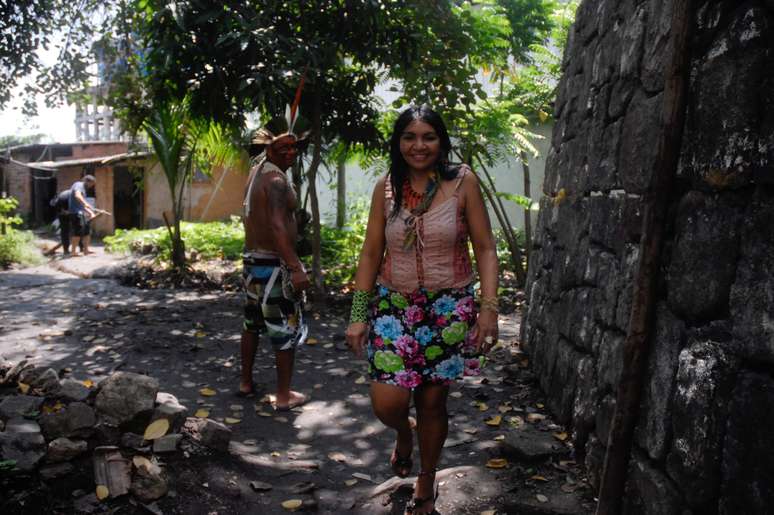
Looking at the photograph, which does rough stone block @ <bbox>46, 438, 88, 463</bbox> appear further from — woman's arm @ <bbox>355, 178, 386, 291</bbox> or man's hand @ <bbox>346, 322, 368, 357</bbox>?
woman's arm @ <bbox>355, 178, 386, 291</bbox>

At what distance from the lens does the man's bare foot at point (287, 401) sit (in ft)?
16.0

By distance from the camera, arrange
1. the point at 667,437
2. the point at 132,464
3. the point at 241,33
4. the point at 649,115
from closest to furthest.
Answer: the point at 667,437
the point at 649,115
the point at 132,464
the point at 241,33

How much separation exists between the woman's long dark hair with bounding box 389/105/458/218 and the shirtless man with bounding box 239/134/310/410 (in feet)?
5.10

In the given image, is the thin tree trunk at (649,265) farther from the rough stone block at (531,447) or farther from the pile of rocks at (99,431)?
the pile of rocks at (99,431)

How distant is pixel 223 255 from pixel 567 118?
8.00 meters

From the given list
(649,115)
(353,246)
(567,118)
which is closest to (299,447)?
(649,115)

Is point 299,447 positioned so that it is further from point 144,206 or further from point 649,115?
point 144,206

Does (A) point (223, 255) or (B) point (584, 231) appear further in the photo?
(A) point (223, 255)

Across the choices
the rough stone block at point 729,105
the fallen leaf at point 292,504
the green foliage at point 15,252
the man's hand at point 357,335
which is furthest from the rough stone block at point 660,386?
the green foliage at point 15,252

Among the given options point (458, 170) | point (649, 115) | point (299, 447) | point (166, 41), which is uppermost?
point (166, 41)

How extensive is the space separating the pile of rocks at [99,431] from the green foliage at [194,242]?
813 cm

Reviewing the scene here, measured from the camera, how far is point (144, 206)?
20688 mm

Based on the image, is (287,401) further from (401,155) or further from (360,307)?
(401,155)

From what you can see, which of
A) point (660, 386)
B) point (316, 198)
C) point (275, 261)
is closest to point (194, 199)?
point (316, 198)
